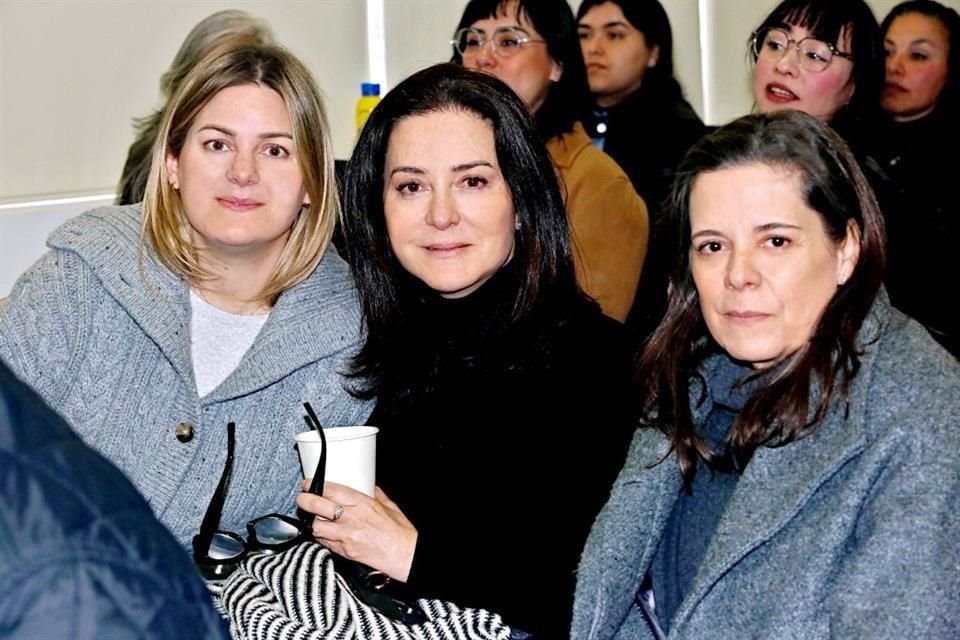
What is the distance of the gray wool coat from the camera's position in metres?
1.51

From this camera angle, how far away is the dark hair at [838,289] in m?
1.70

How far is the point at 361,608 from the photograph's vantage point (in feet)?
5.90

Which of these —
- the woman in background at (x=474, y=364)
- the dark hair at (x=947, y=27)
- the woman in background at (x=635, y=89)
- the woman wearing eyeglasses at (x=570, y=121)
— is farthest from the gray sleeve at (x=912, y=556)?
the dark hair at (x=947, y=27)

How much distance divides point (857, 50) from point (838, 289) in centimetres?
149

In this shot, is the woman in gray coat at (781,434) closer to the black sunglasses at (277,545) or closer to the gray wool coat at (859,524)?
the gray wool coat at (859,524)

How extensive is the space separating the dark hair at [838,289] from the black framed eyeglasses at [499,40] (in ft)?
5.60

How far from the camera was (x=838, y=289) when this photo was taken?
5.82 ft

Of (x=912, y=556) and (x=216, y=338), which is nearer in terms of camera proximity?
(x=912, y=556)

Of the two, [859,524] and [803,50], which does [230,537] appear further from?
[803,50]

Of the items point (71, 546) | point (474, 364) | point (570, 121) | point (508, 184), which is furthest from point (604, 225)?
point (71, 546)

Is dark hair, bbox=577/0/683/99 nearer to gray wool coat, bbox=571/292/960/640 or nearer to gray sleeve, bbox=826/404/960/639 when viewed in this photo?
gray wool coat, bbox=571/292/960/640

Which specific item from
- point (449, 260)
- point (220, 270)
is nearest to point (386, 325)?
point (449, 260)

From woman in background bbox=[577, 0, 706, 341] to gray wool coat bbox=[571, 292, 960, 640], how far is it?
91.3 inches

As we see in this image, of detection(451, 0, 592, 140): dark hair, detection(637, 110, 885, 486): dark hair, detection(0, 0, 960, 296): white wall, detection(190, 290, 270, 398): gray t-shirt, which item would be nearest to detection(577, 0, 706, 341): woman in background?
detection(451, 0, 592, 140): dark hair
